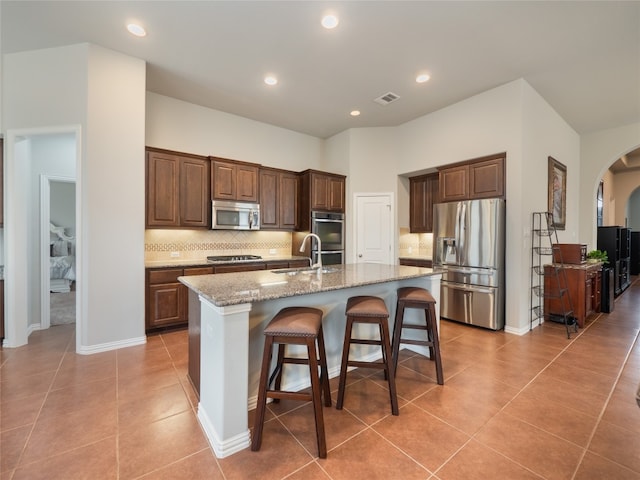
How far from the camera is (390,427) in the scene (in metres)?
1.84

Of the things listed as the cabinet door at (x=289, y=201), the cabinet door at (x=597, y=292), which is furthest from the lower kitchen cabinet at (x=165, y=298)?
the cabinet door at (x=597, y=292)

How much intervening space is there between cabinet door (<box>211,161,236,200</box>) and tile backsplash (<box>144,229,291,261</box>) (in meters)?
0.67

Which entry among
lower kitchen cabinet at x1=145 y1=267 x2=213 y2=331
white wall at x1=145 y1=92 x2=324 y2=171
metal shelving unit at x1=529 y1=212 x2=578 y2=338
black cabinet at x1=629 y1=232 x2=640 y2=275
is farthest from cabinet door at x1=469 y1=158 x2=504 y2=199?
black cabinet at x1=629 y1=232 x2=640 y2=275

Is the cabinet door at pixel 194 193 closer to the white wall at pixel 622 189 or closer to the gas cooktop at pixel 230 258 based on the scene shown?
the gas cooktop at pixel 230 258

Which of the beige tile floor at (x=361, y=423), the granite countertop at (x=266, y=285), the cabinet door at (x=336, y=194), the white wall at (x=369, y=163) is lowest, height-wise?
the beige tile floor at (x=361, y=423)

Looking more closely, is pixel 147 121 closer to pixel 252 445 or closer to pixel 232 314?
pixel 232 314

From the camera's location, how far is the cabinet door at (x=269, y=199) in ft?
15.5

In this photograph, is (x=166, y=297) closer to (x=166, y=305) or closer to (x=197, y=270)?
(x=166, y=305)

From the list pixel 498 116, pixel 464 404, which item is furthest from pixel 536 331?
pixel 498 116

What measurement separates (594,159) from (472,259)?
415 cm

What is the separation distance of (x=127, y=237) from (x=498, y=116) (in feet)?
16.0

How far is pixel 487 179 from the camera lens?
3807 millimetres

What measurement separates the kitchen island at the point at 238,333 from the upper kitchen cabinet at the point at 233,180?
7.41 ft

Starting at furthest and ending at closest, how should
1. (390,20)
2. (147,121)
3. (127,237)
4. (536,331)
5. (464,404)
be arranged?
(147,121) < (536,331) < (127,237) < (390,20) < (464,404)
